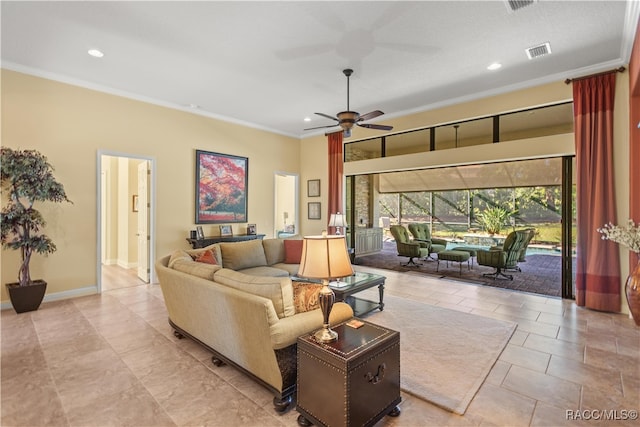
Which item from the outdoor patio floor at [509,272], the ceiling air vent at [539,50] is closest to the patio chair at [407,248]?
the outdoor patio floor at [509,272]

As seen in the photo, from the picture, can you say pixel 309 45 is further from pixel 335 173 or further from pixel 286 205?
pixel 286 205

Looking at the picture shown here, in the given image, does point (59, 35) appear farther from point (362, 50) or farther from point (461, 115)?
point (461, 115)

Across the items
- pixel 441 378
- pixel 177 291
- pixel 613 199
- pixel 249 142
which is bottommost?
pixel 441 378

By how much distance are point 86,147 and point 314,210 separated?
504 cm

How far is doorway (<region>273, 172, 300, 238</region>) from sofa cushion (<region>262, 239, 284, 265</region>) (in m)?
2.28

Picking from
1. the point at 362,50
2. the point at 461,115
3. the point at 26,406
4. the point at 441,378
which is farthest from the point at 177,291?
the point at 461,115

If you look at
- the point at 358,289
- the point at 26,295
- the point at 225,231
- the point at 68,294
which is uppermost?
the point at 225,231

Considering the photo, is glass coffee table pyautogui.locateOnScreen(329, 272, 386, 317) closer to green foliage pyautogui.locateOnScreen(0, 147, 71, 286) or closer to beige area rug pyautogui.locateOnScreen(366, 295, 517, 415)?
beige area rug pyautogui.locateOnScreen(366, 295, 517, 415)

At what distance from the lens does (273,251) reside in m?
5.51

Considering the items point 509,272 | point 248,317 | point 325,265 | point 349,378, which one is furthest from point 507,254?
point 248,317

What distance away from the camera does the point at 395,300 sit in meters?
4.81

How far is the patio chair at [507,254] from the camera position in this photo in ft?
20.0

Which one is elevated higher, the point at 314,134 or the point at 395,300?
the point at 314,134

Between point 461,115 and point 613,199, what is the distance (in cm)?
266
